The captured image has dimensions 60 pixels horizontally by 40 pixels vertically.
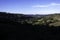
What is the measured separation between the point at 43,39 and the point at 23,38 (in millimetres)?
1912

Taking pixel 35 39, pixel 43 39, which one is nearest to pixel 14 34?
pixel 35 39

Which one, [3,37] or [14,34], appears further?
[14,34]

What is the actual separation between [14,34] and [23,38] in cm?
94

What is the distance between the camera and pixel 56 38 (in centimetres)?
1221

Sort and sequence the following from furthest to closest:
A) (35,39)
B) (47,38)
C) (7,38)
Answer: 1. (47,38)
2. (35,39)
3. (7,38)

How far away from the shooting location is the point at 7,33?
36.9 feet

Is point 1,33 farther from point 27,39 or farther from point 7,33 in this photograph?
point 27,39

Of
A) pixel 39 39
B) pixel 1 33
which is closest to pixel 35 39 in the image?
pixel 39 39

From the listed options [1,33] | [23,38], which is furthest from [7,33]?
[23,38]

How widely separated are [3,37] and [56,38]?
16.2ft

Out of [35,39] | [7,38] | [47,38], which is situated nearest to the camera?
[7,38]

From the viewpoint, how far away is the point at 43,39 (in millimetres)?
11656

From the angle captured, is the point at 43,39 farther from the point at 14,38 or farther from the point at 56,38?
the point at 14,38

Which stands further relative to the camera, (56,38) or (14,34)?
(56,38)
